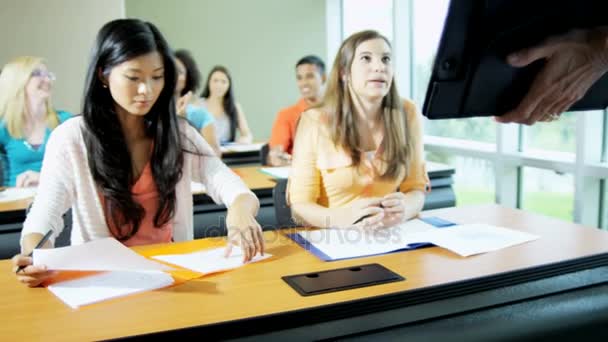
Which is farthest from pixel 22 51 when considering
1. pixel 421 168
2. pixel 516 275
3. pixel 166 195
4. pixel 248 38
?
pixel 516 275

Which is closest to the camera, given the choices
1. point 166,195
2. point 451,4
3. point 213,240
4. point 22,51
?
point 451,4

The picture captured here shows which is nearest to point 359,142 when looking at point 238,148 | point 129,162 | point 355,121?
point 355,121

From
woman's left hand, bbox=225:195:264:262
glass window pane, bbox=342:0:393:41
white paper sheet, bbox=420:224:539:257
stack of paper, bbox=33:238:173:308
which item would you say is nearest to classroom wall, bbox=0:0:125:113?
glass window pane, bbox=342:0:393:41

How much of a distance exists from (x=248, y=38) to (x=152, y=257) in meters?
5.08

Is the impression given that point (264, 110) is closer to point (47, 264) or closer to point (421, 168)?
point (421, 168)

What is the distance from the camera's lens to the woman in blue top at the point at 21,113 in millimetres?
3070

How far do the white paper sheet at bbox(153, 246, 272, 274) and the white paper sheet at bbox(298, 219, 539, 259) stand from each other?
0.22 meters

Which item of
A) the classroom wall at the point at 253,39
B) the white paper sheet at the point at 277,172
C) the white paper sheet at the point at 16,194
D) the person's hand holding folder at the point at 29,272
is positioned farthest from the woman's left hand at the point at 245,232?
the classroom wall at the point at 253,39

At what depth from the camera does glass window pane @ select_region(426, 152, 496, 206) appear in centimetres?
392

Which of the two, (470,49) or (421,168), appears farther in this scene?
(421,168)

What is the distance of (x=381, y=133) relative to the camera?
2170 millimetres

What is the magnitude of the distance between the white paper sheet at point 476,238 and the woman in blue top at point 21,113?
7.87 ft

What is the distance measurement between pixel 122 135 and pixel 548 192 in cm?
270

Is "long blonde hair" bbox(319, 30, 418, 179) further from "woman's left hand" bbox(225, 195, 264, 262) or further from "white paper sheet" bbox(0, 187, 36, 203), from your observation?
"white paper sheet" bbox(0, 187, 36, 203)
